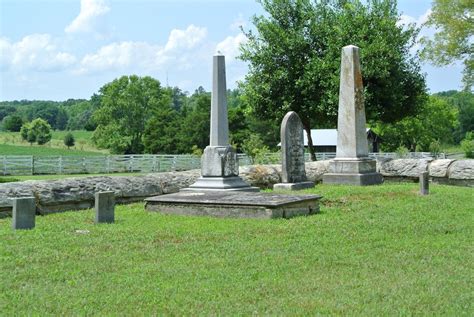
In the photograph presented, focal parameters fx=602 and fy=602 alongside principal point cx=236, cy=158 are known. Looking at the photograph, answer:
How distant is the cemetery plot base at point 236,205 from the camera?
36.5 ft

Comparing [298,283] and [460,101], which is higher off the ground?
[460,101]

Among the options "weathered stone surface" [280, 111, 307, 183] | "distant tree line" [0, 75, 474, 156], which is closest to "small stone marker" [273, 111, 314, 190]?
"weathered stone surface" [280, 111, 307, 183]

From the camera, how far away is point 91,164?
4216cm

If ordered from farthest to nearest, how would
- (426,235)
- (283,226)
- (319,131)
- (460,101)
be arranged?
(460,101)
(319,131)
(283,226)
(426,235)

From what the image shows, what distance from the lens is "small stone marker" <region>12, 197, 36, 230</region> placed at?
963 cm

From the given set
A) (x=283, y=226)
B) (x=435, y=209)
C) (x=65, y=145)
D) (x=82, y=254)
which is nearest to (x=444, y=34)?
(x=435, y=209)

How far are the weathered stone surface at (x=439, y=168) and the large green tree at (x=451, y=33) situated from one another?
19.1 m

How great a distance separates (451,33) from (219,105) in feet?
89.8

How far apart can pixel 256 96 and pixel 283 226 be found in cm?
1808

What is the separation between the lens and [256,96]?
27688 millimetres

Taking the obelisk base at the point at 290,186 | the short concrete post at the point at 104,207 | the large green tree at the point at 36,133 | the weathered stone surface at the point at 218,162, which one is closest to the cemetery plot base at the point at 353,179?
the obelisk base at the point at 290,186

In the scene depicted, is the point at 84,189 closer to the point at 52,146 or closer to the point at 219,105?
the point at 219,105

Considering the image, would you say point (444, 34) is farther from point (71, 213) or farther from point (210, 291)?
point (210, 291)

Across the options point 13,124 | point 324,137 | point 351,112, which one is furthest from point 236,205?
point 13,124
